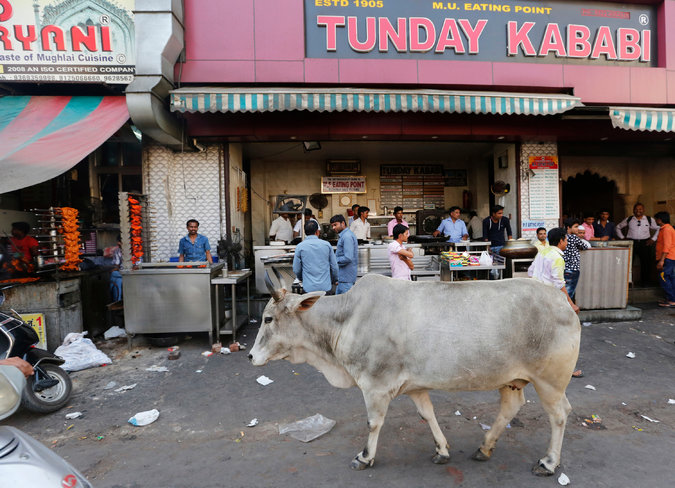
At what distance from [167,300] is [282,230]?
13.4ft

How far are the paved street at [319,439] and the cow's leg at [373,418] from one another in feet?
0.31

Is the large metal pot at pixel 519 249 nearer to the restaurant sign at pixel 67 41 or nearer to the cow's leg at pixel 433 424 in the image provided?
the cow's leg at pixel 433 424

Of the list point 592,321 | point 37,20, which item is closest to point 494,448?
point 592,321

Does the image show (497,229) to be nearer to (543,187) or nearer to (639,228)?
(543,187)

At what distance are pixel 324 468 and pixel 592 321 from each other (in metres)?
6.61

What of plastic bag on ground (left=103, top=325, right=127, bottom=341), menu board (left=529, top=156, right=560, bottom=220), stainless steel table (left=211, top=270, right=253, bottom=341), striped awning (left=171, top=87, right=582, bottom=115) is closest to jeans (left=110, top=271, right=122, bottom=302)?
plastic bag on ground (left=103, top=325, right=127, bottom=341)

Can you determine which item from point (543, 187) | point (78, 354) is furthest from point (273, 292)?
point (543, 187)

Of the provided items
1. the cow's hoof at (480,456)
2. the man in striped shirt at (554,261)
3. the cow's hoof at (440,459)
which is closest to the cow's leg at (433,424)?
the cow's hoof at (440,459)

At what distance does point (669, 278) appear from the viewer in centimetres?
815

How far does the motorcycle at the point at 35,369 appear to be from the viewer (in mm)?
3943

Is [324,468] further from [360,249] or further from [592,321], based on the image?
[592,321]

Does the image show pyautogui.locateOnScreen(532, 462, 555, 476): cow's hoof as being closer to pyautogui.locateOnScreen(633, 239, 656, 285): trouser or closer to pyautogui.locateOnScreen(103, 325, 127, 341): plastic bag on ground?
pyautogui.locateOnScreen(103, 325, 127, 341): plastic bag on ground

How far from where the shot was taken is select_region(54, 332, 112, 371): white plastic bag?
5232 mm

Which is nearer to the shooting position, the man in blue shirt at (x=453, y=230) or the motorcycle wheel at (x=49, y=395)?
the motorcycle wheel at (x=49, y=395)
